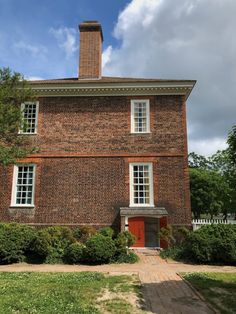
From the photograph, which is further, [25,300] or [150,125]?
[150,125]

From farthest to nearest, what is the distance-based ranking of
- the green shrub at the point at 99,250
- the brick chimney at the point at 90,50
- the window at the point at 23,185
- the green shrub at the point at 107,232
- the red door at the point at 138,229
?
1. the brick chimney at the point at 90,50
2. the window at the point at 23,185
3. the red door at the point at 138,229
4. the green shrub at the point at 107,232
5. the green shrub at the point at 99,250

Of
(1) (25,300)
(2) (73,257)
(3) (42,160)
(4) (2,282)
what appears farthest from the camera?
(3) (42,160)

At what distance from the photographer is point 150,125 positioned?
17.9 m

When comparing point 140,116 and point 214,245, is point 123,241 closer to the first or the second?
point 214,245

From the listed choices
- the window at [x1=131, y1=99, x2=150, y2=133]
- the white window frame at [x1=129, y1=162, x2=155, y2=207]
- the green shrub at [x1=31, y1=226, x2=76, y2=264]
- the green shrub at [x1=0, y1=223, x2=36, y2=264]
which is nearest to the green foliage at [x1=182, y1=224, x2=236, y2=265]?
the white window frame at [x1=129, y1=162, x2=155, y2=207]

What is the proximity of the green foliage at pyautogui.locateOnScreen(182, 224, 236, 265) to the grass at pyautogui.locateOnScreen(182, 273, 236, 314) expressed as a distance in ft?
7.43

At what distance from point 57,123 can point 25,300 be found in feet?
39.5

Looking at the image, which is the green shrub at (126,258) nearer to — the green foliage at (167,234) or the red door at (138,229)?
the green foliage at (167,234)

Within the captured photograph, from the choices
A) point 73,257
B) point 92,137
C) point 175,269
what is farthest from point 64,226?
point 175,269

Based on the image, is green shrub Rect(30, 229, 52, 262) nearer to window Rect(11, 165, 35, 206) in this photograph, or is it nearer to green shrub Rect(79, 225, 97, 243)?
green shrub Rect(79, 225, 97, 243)

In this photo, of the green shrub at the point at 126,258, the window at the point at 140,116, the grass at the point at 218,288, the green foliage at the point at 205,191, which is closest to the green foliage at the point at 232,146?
the grass at the point at 218,288

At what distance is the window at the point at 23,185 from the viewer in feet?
57.3

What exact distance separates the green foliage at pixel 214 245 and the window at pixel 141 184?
12.1 ft

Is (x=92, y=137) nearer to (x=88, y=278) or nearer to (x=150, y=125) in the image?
(x=150, y=125)
